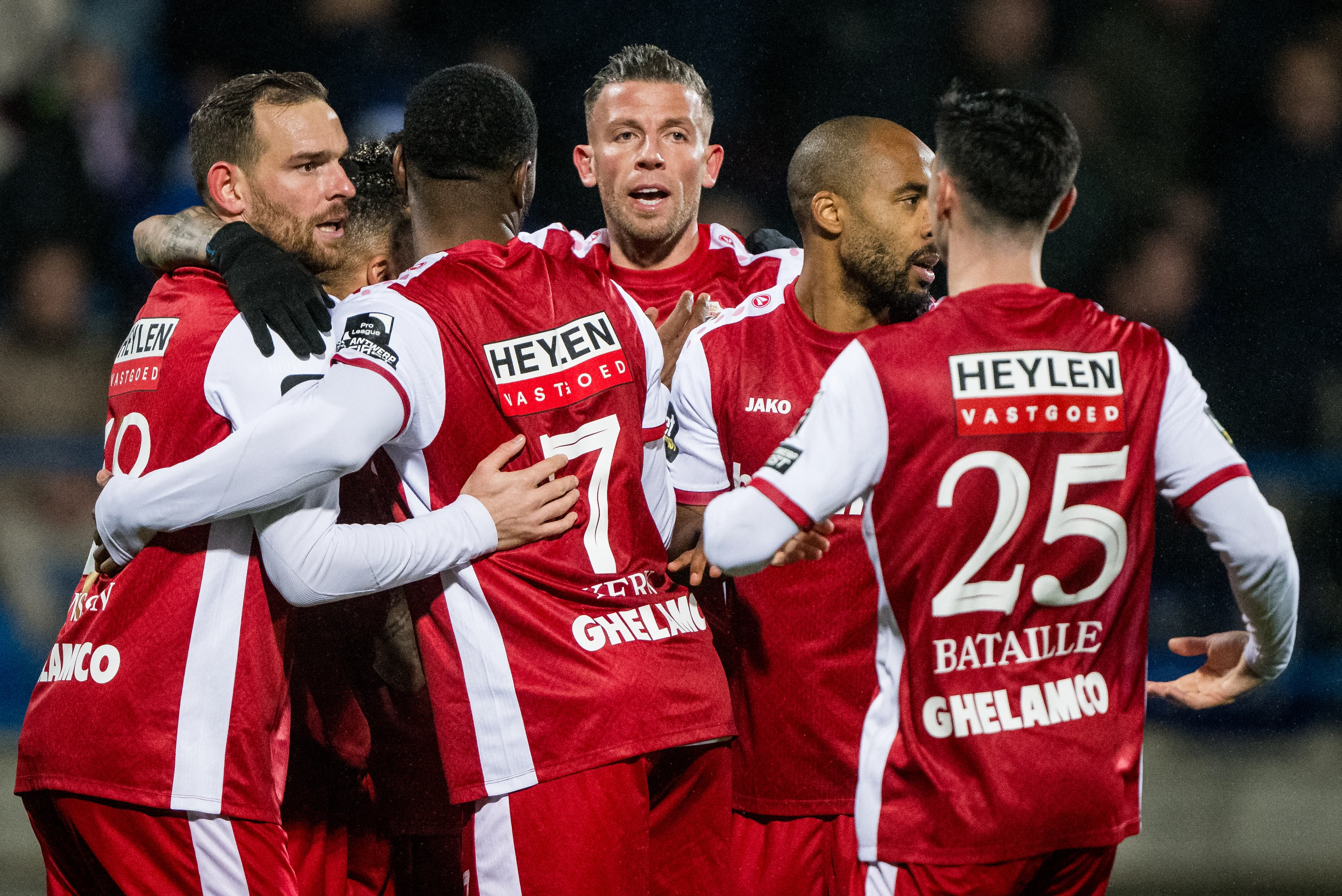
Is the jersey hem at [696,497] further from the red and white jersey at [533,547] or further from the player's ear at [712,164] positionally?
the player's ear at [712,164]

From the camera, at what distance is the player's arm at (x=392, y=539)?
2.34m

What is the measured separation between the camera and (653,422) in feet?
8.97

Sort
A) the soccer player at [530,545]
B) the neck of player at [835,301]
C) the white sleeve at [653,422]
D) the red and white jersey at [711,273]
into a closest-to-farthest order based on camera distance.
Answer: the soccer player at [530,545]
the white sleeve at [653,422]
the neck of player at [835,301]
the red and white jersey at [711,273]

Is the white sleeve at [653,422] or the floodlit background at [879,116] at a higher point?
the floodlit background at [879,116]

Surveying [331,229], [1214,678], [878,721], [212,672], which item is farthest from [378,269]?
[1214,678]

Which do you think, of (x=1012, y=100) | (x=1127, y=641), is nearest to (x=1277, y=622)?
(x=1127, y=641)

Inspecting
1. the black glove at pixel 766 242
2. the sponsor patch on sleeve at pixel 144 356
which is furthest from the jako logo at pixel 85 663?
the black glove at pixel 766 242

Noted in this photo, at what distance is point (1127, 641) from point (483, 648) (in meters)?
1.08

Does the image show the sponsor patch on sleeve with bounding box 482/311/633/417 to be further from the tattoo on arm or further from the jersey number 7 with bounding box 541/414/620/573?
the tattoo on arm

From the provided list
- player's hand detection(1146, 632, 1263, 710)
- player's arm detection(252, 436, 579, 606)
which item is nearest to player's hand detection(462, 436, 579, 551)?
player's arm detection(252, 436, 579, 606)

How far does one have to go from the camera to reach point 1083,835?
209 centimetres

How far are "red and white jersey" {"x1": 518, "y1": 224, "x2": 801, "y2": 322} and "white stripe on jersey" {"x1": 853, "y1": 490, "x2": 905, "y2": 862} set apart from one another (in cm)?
158

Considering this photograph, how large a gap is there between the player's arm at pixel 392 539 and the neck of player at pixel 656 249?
63.3 inches

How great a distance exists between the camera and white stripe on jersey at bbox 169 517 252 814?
237cm
